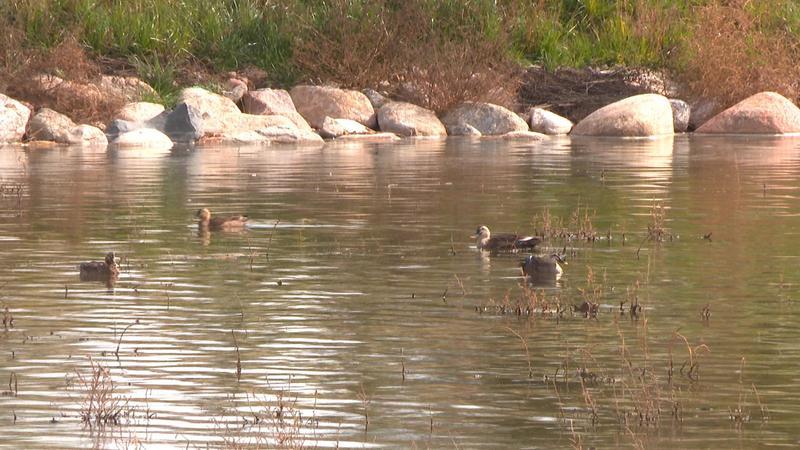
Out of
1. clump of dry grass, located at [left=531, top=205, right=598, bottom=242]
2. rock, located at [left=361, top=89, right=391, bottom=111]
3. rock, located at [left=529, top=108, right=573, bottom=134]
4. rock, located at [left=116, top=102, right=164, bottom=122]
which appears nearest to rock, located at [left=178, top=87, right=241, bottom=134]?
rock, located at [left=116, top=102, right=164, bottom=122]

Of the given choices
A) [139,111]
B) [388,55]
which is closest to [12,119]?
[139,111]

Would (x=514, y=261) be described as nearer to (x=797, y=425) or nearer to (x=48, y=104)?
(x=797, y=425)

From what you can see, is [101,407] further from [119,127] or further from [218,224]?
[119,127]

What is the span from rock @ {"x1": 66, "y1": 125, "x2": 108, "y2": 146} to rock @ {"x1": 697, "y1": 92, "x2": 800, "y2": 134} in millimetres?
13890

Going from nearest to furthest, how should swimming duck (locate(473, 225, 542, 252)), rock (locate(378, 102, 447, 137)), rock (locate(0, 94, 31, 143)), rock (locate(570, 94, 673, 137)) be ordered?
swimming duck (locate(473, 225, 542, 252)) < rock (locate(0, 94, 31, 143)) < rock (locate(570, 94, 673, 137)) < rock (locate(378, 102, 447, 137))

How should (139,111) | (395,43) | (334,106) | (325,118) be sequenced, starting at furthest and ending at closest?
(395,43) < (334,106) < (325,118) < (139,111)

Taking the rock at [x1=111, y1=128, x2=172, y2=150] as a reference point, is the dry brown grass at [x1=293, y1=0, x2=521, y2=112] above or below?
above

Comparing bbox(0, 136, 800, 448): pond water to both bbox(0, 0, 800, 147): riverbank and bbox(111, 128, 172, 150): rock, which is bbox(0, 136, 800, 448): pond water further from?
bbox(0, 0, 800, 147): riverbank

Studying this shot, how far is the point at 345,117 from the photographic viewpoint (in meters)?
40.0

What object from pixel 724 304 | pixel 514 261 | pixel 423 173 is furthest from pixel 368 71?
pixel 724 304

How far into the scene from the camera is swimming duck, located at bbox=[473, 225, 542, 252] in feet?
52.5

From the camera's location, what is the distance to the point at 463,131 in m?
40.2

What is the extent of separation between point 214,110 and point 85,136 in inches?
117

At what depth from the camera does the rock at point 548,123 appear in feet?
134
